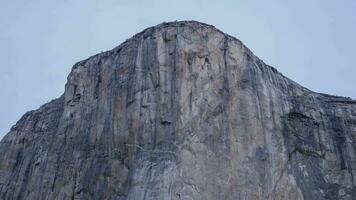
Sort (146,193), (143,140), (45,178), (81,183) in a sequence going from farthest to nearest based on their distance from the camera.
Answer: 1. (45,178)
2. (81,183)
3. (143,140)
4. (146,193)

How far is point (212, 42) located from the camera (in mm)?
44875

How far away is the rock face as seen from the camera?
39.5 m

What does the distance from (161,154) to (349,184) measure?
1445 cm

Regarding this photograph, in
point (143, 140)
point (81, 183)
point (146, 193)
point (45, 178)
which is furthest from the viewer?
point (45, 178)

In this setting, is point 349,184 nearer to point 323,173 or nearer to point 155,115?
point 323,173

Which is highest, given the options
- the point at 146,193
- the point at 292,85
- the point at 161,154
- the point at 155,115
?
the point at 292,85

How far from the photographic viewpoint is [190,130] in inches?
1591

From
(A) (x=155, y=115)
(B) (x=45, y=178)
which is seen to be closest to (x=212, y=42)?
(A) (x=155, y=115)

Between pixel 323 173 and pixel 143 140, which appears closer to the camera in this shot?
pixel 143 140

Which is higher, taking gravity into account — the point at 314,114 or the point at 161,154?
the point at 314,114

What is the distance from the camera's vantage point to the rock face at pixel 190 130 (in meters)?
39.5

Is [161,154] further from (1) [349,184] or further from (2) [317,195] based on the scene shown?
(1) [349,184]

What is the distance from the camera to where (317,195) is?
43.5 metres

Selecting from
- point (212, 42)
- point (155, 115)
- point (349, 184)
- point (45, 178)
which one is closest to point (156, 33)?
point (212, 42)
